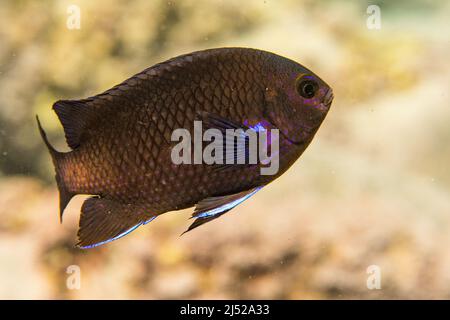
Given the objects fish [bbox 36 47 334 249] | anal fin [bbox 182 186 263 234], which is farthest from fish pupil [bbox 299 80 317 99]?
anal fin [bbox 182 186 263 234]

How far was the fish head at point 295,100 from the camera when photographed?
3.98 feet

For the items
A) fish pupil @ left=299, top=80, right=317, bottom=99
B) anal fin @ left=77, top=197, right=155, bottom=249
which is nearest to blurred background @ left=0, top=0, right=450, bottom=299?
anal fin @ left=77, top=197, right=155, bottom=249

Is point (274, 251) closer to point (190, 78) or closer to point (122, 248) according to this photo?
point (122, 248)

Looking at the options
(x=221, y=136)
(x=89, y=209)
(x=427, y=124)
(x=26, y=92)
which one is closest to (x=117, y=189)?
(x=89, y=209)

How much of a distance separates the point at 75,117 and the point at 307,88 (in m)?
0.62

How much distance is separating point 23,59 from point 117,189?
4.88 ft

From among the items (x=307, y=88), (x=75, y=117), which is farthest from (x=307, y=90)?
(x=75, y=117)

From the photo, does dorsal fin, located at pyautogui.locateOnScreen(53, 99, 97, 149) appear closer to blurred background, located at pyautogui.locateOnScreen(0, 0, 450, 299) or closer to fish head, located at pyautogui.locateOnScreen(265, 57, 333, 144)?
fish head, located at pyautogui.locateOnScreen(265, 57, 333, 144)

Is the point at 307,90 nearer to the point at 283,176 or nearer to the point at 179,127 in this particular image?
the point at 179,127

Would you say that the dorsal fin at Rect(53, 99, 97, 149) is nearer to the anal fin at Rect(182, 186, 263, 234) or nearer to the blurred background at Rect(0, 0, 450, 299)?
the anal fin at Rect(182, 186, 263, 234)

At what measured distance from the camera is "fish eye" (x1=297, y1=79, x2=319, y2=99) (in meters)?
1.24

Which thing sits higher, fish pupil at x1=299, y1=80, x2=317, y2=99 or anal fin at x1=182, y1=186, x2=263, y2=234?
fish pupil at x1=299, y1=80, x2=317, y2=99

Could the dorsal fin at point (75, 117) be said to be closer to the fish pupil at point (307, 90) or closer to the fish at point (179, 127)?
the fish at point (179, 127)

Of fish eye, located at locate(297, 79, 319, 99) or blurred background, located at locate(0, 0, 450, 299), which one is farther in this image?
blurred background, located at locate(0, 0, 450, 299)
